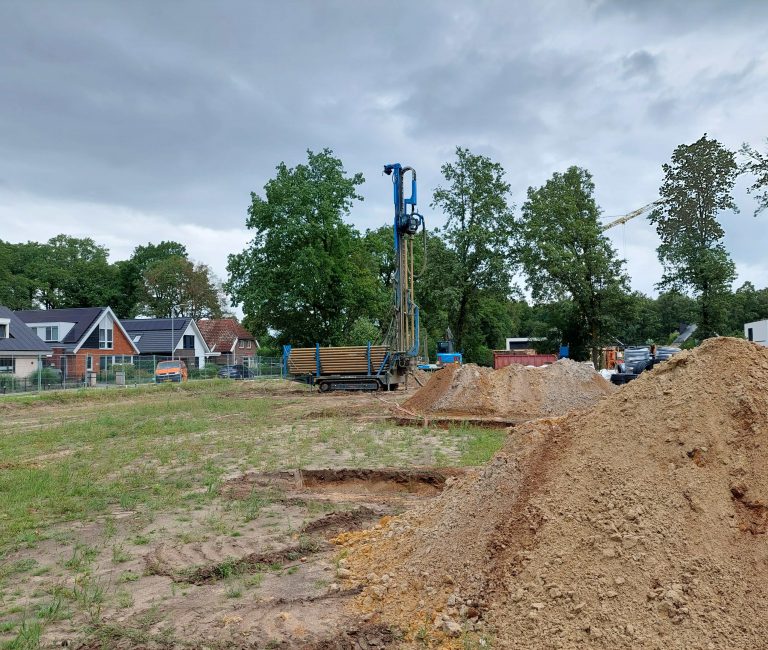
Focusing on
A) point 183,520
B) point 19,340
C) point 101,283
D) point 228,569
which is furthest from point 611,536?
point 101,283

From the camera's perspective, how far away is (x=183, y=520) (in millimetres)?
7172

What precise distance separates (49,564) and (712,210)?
45.5 meters

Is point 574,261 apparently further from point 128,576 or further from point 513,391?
point 128,576

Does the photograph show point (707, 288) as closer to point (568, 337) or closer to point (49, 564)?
point (568, 337)

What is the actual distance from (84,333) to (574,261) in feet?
114

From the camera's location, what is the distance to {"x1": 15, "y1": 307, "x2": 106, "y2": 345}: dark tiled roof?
1823 inches

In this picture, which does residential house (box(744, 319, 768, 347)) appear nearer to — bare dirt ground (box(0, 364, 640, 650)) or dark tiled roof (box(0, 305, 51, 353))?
bare dirt ground (box(0, 364, 640, 650))

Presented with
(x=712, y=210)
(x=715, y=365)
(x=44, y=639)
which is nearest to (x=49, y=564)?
(x=44, y=639)

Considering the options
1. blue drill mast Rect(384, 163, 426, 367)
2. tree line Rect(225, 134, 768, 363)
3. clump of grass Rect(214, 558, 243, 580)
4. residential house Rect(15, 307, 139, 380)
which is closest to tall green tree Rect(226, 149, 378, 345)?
tree line Rect(225, 134, 768, 363)

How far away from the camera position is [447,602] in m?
4.32

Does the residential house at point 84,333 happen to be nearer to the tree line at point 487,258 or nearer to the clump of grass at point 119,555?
the tree line at point 487,258

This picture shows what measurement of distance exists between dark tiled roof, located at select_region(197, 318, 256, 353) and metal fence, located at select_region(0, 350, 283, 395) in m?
20.8

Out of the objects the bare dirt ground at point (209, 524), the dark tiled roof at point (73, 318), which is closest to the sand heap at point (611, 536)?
the bare dirt ground at point (209, 524)

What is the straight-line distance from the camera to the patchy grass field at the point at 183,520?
4.51 m
